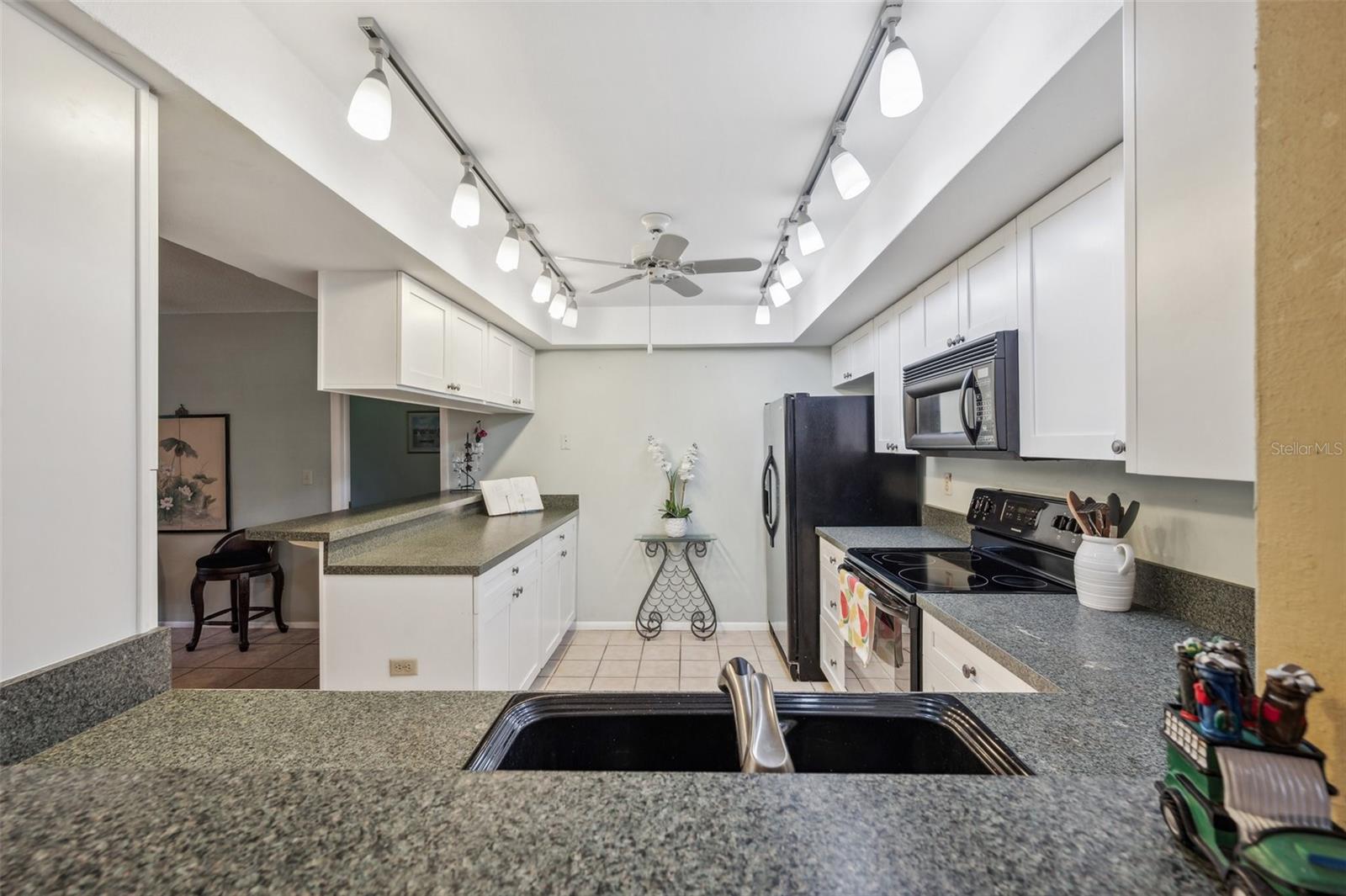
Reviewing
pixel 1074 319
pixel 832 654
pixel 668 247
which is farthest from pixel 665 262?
pixel 832 654

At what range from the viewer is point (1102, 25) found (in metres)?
0.97

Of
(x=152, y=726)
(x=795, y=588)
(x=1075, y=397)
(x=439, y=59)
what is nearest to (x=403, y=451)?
(x=795, y=588)

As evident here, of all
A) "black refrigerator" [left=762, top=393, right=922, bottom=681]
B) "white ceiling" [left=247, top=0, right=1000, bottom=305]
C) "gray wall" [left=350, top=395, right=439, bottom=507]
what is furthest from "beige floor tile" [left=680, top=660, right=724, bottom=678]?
"gray wall" [left=350, top=395, right=439, bottom=507]

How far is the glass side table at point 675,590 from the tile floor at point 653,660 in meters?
0.14

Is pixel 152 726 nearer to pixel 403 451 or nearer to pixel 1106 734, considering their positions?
pixel 1106 734

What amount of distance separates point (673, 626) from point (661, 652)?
436mm

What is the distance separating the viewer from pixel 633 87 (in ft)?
4.95

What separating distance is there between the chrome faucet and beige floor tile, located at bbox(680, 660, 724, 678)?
2.56m

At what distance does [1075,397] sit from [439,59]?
2003 millimetres

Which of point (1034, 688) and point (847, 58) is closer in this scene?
point (1034, 688)

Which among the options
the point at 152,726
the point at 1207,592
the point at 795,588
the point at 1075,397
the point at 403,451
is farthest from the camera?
the point at 403,451

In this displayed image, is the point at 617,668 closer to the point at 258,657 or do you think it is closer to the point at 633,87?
the point at 258,657

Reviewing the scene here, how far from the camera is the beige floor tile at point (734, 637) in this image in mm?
3684

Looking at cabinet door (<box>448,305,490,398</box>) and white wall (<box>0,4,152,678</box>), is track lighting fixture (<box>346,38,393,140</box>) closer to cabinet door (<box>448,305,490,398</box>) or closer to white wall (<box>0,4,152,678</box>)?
white wall (<box>0,4,152,678</box>)
